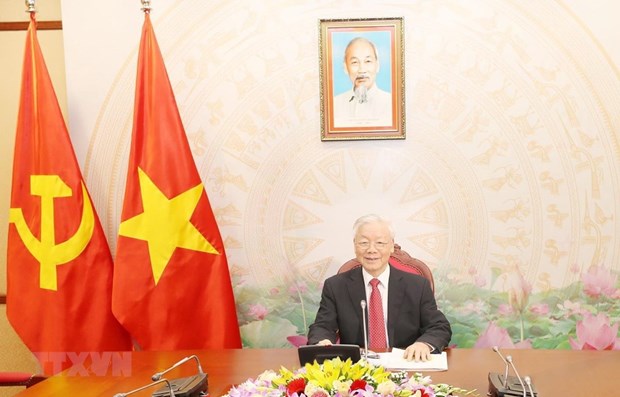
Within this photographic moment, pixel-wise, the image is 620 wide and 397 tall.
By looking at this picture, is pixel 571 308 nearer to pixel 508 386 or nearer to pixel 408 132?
pixel 408 132

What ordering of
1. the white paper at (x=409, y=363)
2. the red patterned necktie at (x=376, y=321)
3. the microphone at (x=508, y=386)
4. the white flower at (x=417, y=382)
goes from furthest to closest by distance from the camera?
the red patterned necktie at (x=376, y=321) < the white paper at (x=409, y=363) < the microphone at (x=508, y=386) < the white flower at (x=417, y=382)

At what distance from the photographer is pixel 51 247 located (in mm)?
2924

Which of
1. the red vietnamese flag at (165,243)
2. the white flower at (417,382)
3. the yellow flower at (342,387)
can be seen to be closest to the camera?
the yellow flower at (342,387)

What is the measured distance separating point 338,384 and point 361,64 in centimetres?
211

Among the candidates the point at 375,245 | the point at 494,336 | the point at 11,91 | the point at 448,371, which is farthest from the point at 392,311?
the point at 11,91

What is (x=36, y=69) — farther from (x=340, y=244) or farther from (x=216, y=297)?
(x=340, y=244)

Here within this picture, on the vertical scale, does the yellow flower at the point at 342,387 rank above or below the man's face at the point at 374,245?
below

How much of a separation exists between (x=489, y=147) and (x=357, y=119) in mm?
710

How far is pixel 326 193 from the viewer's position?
3242 millimetres

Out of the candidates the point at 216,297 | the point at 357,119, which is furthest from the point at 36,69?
the point at 357,119

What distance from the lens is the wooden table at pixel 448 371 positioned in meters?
1.92

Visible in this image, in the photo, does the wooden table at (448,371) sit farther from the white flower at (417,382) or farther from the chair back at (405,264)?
the chair back at (405,264)

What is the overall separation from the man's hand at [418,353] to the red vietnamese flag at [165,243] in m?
1.08

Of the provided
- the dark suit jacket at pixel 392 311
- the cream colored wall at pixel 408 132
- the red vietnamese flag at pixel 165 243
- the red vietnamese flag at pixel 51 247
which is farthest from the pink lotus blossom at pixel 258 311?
the red vietnamese flag at pixel 51 247
